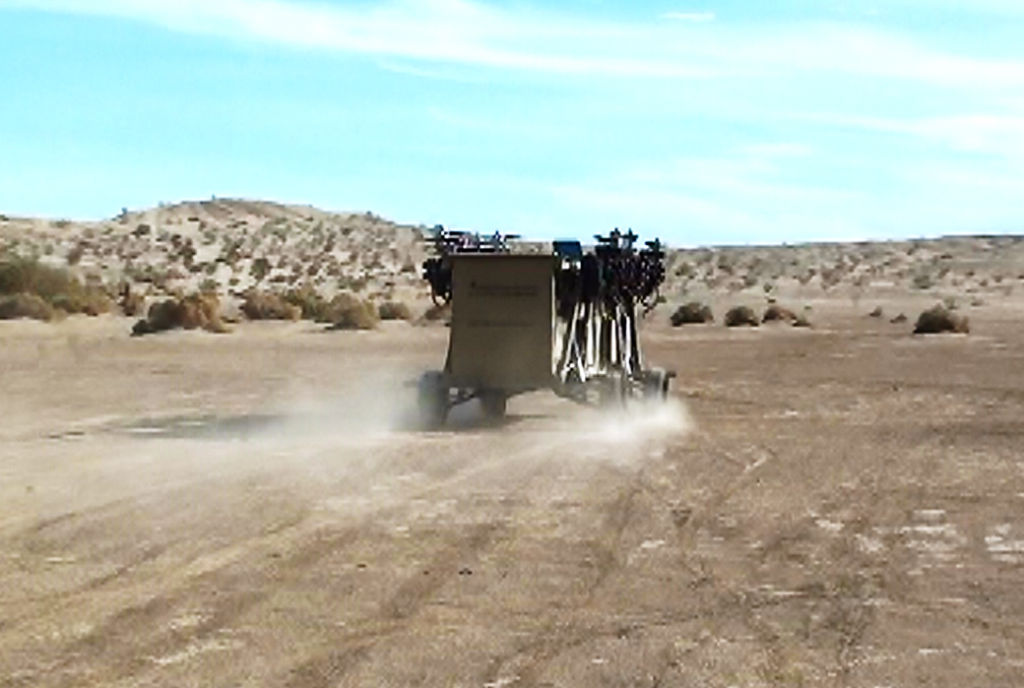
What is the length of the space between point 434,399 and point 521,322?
1.44 meters

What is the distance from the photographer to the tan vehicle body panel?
69.5 ft

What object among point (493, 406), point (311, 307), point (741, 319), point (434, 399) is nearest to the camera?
point (434, 399)

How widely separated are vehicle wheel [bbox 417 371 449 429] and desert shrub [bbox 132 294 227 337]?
71.7 feet

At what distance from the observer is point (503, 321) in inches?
837

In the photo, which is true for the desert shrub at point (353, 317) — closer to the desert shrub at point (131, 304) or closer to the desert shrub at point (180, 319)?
the desert shrub at point (180, 319)

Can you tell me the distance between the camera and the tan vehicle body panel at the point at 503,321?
21172 mm

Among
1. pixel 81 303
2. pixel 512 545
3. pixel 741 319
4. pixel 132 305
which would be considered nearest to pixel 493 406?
pixel 512 545

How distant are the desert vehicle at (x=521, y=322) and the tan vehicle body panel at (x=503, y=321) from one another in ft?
0.04

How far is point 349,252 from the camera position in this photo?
102 metres

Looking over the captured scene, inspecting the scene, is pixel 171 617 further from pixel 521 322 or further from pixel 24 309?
pixel 24 309

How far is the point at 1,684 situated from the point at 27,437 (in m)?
12.4

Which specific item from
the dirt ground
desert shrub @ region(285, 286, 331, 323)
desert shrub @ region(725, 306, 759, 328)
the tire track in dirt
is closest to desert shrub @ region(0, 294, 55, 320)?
desert shrub @ region(285, 286, 331, 323)

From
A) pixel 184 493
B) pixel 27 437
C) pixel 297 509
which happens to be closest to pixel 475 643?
pixel 297 509

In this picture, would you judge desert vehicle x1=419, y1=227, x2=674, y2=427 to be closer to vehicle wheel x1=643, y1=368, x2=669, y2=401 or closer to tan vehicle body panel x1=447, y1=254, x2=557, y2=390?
tan vehicle body panel x1=447, y1=254, x2=557, y2=390
